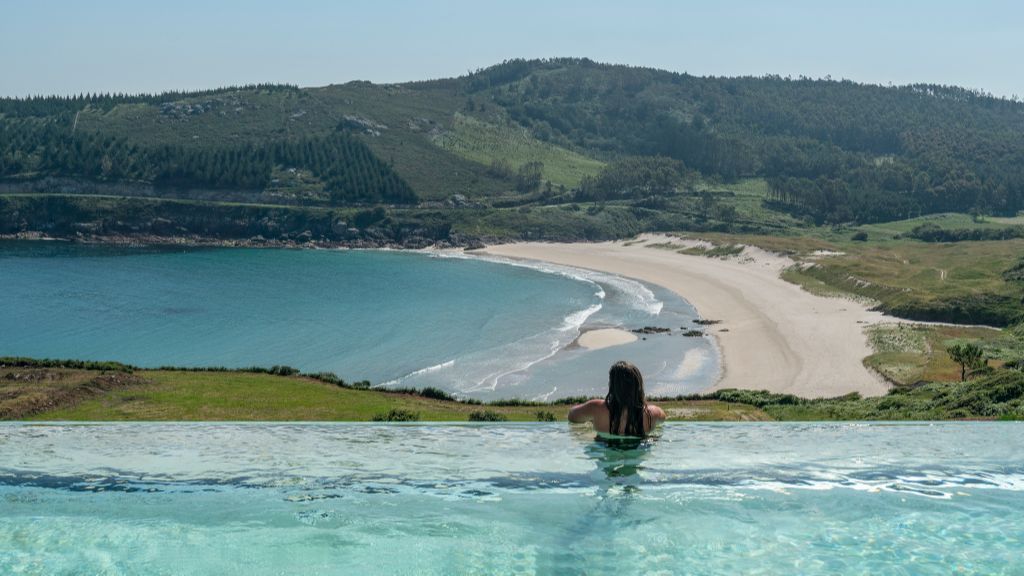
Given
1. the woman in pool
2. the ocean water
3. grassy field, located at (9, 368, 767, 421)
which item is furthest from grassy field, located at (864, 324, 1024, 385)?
the woman in pool

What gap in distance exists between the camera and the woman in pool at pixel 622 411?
13.9 m

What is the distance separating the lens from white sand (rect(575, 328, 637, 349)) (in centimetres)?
6228

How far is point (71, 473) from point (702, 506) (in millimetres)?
10148

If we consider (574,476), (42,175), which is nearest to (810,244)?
(574,476)

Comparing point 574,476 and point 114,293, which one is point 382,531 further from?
point 114,293

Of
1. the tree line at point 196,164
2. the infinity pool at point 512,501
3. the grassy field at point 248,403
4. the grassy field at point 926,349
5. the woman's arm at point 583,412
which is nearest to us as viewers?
the infinity pool at point 512,501

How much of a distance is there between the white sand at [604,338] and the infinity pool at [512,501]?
44.9m

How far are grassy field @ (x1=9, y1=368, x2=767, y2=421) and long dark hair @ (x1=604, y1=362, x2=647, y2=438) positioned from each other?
554 inches

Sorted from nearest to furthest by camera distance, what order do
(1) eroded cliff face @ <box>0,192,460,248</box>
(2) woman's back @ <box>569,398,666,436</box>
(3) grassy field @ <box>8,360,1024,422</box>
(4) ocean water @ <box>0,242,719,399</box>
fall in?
1. (2) woman's back @ <box>569,398,666,436</box>
2. (3) grassy field @ <box>8,360,1024,422</box>
3. (4) ocean water @ <box>0,242,719,399</box>
4. (1) eroded cliff face @ <box>0,192,460,248</box>

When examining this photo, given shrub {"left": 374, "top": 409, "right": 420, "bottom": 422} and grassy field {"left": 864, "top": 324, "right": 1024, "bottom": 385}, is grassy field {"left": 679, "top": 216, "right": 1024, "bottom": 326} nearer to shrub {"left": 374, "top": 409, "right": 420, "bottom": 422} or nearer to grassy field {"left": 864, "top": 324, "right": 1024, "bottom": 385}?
grassy field {"left": 864, "top": 324, "right": 1024, "bottom": 385}

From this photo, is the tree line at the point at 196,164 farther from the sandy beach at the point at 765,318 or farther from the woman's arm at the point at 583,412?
the woman's arm at the point at 583,412

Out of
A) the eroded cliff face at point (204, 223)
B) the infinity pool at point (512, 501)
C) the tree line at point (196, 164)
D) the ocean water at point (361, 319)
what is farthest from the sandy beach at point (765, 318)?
the tree line at point (196, 164)

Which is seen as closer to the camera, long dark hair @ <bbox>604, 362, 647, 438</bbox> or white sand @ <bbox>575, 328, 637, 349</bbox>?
long dark hair @ <bbox>604, 362, 647, 438</bbox>

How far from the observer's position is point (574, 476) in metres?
13.7
